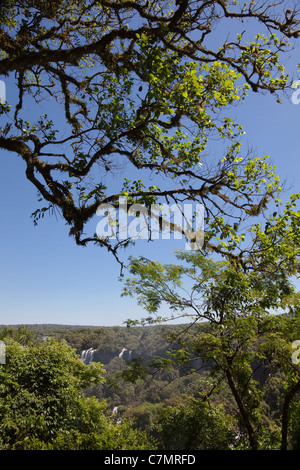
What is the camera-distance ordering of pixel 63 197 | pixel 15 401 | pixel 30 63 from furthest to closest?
pixel 15 401 < pixel 63 197 < pixel 30 63

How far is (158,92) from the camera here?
11.6 ft

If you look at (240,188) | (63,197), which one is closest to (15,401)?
(63,197)

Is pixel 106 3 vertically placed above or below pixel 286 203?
above

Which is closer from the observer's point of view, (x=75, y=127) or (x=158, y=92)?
(x=158, y=92)

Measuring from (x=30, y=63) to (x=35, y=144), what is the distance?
1.32 m

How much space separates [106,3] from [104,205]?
10.2 ft

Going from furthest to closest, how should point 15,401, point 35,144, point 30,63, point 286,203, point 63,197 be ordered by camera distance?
point 15,401 → point 286,203 → point 35,144 → point 63,197 → point 30,63

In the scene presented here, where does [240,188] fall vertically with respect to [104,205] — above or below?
above

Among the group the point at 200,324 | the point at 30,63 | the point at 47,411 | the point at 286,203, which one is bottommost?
the point at 47,411

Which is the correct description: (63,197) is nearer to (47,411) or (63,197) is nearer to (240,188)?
(240,188)

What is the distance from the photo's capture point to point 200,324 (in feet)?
20.0
